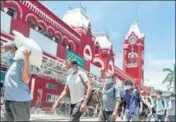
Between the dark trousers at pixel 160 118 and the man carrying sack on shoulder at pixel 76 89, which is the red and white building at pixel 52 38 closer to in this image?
the dark trousers at pixel 160 118

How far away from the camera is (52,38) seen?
843 inches

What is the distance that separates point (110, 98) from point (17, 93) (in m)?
2.94

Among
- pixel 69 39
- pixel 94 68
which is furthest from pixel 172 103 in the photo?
pixel 94 68

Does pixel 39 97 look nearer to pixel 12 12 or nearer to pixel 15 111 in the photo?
pixel 12 12

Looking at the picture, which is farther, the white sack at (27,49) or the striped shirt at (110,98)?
the striped shirt at (110,98)

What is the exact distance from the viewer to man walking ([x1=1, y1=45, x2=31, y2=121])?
13.9 ft

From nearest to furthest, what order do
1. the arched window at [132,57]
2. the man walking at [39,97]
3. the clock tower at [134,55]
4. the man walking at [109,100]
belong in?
the man walking at [109,100], the man walking at [39,97], the clock tower at [134,55], the arched window at [132,57]

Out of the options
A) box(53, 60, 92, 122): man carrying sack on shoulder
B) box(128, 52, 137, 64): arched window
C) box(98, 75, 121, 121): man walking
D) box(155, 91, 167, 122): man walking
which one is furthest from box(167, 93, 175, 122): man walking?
box(128, 52, 137, 64): arched window

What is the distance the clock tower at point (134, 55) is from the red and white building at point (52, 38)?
9.06 metres

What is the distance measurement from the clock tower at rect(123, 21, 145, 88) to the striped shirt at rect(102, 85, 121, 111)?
36.2 meters

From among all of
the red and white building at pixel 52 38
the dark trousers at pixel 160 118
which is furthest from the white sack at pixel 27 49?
the red and white building at pixel 52 38

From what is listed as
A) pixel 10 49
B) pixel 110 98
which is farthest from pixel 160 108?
pixel 10 49

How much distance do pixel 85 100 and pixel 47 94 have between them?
14.6m

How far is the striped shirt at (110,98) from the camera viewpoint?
678 cm
